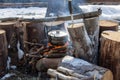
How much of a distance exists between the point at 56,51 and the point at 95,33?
3.36 feet

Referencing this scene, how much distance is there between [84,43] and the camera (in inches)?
178

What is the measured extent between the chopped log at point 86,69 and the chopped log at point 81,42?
0.31m

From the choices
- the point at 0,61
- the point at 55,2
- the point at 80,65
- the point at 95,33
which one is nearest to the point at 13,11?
the point at 55,2

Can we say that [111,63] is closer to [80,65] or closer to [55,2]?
[80,65]

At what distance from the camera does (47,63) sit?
4965mm

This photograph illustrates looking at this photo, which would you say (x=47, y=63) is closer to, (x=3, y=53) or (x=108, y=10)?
(x=3, y=53)

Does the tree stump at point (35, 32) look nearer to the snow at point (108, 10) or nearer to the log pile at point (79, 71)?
the log pile at point (79, 71)

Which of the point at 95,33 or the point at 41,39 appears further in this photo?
the point at 41,39

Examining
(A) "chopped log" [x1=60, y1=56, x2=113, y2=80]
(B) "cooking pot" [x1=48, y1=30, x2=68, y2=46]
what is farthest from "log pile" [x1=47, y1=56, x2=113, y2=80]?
(B) "cooking pot" [x1=48, y1=30, x2=68, y2=46]

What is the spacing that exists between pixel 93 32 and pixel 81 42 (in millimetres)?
548

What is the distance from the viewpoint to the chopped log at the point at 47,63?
16.1 feet

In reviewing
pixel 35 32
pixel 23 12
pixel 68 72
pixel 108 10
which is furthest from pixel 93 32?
pixel 23 12

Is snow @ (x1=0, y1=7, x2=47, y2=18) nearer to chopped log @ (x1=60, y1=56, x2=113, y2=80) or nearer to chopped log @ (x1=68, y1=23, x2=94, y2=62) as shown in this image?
chopped log @ (x1=68, y1=23, x2=94, y2=62)

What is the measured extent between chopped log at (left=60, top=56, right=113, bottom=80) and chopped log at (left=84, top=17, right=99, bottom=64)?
67 cm
